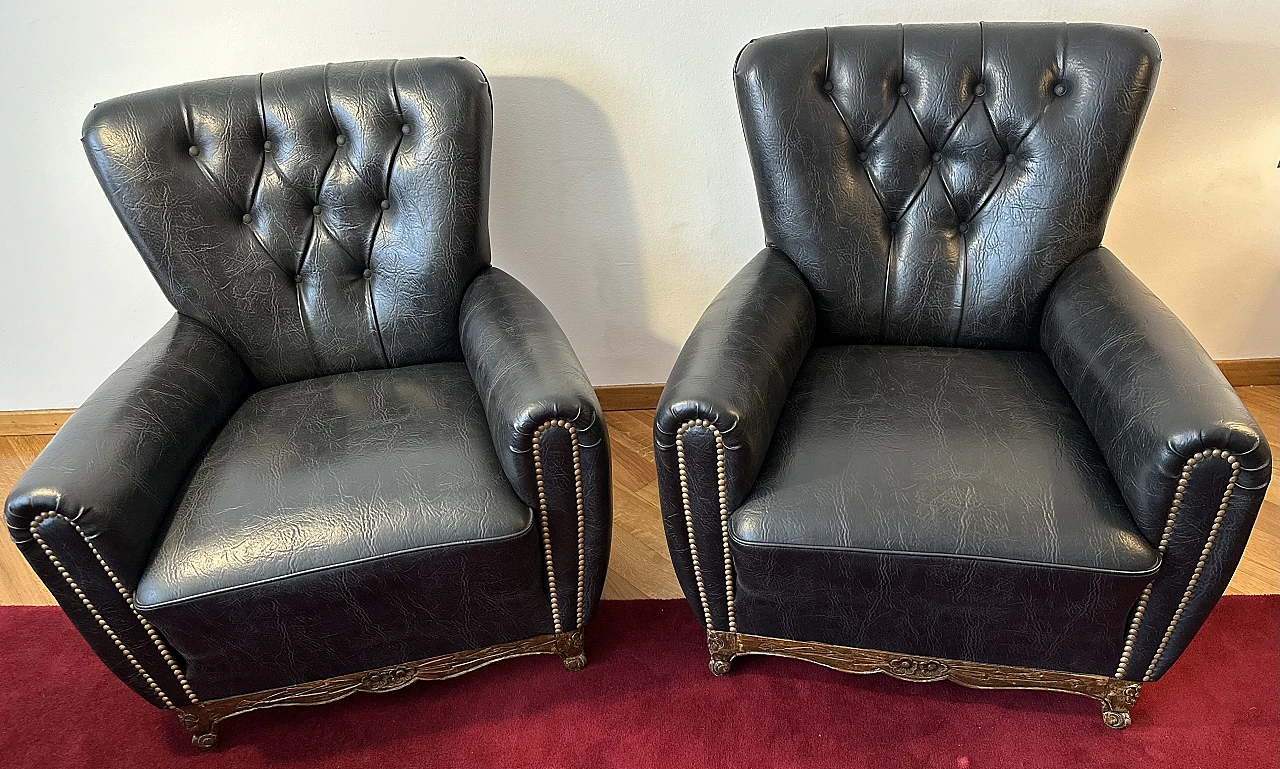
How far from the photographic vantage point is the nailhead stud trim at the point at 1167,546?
122 cm

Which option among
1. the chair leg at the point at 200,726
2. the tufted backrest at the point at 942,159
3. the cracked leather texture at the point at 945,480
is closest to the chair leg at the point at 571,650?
the cracked leather texture at the point at 945,480

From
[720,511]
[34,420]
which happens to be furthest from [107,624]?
[34,420]

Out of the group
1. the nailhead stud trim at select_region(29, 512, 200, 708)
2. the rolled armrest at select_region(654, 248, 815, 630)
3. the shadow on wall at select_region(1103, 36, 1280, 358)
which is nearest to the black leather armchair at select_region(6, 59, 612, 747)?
the nailhead stud trim at select_region(29, 512, 200, 708)

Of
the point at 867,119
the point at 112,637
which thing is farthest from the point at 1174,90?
the point at 112,637

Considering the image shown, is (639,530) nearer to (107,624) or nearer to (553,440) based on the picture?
(553,440)

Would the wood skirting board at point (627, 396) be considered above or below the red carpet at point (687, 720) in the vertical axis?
above

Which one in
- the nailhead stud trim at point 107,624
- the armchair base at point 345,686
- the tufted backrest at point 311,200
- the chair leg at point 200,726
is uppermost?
the tufted backrest at point 311,200

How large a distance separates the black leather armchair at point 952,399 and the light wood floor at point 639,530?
320 mm

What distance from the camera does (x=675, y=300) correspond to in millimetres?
2240

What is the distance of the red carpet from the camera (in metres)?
1.50

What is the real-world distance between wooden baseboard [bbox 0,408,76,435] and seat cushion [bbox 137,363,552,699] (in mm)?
1147

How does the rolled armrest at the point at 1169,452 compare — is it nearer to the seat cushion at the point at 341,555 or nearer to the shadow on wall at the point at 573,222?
the seat cushion at the point at 341,555

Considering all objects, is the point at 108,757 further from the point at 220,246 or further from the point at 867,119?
the point at 867,119

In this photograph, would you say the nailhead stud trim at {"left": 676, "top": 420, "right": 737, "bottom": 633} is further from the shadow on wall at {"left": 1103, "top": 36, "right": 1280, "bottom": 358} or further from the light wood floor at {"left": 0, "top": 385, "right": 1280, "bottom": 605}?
the shadow on wall at {"left": 1103, "top": 36, "right": 1280, "bottom": 358}
